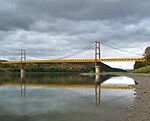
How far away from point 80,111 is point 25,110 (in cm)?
347

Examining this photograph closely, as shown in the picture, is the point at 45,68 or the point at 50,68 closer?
the point at 45,68

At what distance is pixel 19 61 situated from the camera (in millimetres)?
114562

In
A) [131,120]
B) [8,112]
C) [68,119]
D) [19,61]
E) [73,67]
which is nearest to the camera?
[131,120]

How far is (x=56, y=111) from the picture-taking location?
609 inches

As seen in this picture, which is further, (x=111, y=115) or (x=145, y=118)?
(x=111, y=115)

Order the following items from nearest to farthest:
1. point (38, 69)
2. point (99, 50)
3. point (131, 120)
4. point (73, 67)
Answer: point (131, 120), point (99, 50), point (38, 69), point (73, 67)

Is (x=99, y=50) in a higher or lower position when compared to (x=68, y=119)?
higher

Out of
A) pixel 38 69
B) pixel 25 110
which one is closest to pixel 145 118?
pixel 25 110

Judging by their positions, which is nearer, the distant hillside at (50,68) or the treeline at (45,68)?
the distant hillside at (50,68)

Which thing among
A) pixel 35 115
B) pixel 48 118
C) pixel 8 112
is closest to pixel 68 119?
pixel 48 118

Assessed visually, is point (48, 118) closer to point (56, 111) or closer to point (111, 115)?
point (56, 111)

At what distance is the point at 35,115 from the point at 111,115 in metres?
4.23

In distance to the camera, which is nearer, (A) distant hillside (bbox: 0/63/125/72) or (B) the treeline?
(A) distant hillside (bbox: 0/63/125/72)

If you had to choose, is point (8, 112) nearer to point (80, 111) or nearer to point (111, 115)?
point (80, 111)
